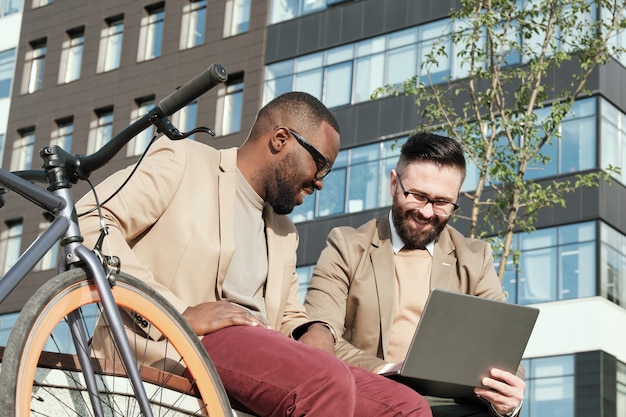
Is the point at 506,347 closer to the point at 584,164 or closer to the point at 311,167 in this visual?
the point at 311,167

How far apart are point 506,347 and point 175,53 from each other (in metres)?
31.8

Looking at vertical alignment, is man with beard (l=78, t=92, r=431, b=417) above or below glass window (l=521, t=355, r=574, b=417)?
below

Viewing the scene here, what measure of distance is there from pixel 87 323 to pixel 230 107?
30.6 meters

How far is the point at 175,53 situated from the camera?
36.2m

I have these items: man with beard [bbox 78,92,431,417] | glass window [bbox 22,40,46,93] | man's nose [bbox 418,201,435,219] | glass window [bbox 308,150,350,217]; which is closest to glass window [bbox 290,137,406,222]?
glass window [bbox 308,150,350,217]

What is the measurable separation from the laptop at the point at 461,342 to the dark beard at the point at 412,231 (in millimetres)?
992

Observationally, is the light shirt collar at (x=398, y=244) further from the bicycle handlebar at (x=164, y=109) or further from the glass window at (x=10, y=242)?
the glass window at (x=10, y=242)

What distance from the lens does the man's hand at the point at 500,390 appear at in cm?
506

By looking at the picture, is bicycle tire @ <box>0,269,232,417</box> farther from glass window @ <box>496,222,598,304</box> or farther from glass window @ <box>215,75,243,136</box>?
glass window @ <box>215,75,243,136</box>

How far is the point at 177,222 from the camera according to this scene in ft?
15.7

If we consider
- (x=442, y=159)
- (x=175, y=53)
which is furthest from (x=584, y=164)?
(x=442, y=159)

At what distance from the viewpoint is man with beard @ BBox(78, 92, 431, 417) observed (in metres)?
4.25

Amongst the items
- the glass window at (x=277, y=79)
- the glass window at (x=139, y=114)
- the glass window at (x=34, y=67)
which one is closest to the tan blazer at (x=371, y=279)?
the glass window at (x=277, y=79)

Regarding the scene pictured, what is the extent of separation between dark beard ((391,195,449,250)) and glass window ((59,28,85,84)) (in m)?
34.0
